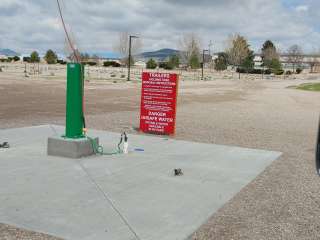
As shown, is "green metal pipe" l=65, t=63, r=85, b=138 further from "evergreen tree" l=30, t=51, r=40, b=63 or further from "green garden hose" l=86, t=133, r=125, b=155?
"evergreen tree" l=30, t=51, r=40, b=63

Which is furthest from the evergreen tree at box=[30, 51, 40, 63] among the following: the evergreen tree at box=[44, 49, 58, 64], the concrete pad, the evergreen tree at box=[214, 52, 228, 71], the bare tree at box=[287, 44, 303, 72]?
the concrete pad

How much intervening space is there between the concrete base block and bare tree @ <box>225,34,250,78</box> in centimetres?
10664

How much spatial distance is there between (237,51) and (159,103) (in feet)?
337

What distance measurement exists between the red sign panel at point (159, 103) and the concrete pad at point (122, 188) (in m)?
1.87

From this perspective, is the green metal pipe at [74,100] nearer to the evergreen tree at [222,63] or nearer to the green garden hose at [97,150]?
the green garden hose at [97,150]

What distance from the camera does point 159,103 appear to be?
1198cm

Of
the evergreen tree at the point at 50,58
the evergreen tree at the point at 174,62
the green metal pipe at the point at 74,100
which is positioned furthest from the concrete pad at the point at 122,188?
the evergreen tree at the point at 50,58

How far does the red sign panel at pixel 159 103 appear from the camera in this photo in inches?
465

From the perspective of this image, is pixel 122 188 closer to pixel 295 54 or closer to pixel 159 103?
pixel 159 103

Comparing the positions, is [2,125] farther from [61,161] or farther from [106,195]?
[106,195]

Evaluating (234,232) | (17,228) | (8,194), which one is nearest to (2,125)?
(8,194)

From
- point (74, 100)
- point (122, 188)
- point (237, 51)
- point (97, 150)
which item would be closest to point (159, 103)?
point (97, 150)

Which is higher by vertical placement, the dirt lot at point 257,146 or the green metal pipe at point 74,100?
the green metal pipe at point 74,100

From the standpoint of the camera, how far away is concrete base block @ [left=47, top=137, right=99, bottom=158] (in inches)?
327
